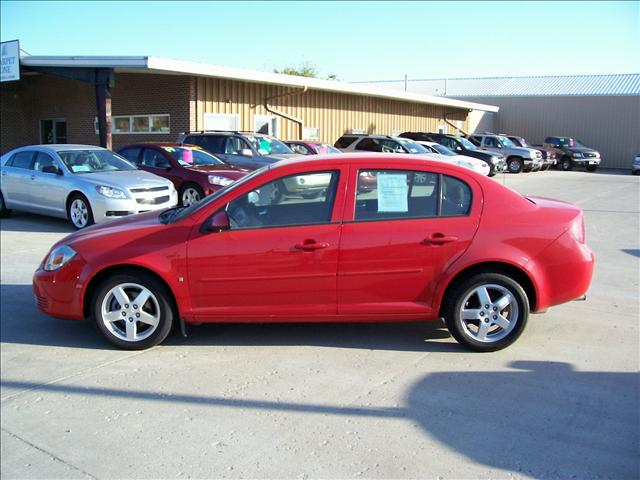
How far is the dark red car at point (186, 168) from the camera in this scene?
1288 cm

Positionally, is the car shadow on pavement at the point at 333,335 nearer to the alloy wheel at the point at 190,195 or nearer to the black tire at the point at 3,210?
the alloy wheel at the point at 190,195

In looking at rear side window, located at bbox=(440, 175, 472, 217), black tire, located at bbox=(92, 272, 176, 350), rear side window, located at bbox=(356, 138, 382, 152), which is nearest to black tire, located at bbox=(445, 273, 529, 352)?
rear side window, located at bbox=(440, 175, 472, 217)

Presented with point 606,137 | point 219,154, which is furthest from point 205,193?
point 606,137

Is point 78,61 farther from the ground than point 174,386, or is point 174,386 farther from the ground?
point 78,61

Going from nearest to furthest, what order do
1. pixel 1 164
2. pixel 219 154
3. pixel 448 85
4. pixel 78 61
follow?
pixel 1 164 → pixel 219 154 → pixel 78 61 → pixel 448 85

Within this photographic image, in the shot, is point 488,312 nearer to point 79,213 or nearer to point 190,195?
point 79,213

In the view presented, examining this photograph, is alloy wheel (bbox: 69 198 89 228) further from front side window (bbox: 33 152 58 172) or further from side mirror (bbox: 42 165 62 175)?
front side window (bbox: 33 152 58 172)

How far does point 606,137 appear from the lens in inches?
1558

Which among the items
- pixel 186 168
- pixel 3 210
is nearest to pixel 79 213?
pixel 3 210

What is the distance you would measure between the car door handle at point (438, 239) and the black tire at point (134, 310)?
2119 millimetres

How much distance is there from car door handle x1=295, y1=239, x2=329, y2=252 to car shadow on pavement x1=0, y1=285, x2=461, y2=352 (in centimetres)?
90

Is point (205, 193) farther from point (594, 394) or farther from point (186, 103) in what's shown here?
point (594, 394)

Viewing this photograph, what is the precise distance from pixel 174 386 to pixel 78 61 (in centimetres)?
1542

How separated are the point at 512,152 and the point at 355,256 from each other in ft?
88.2
